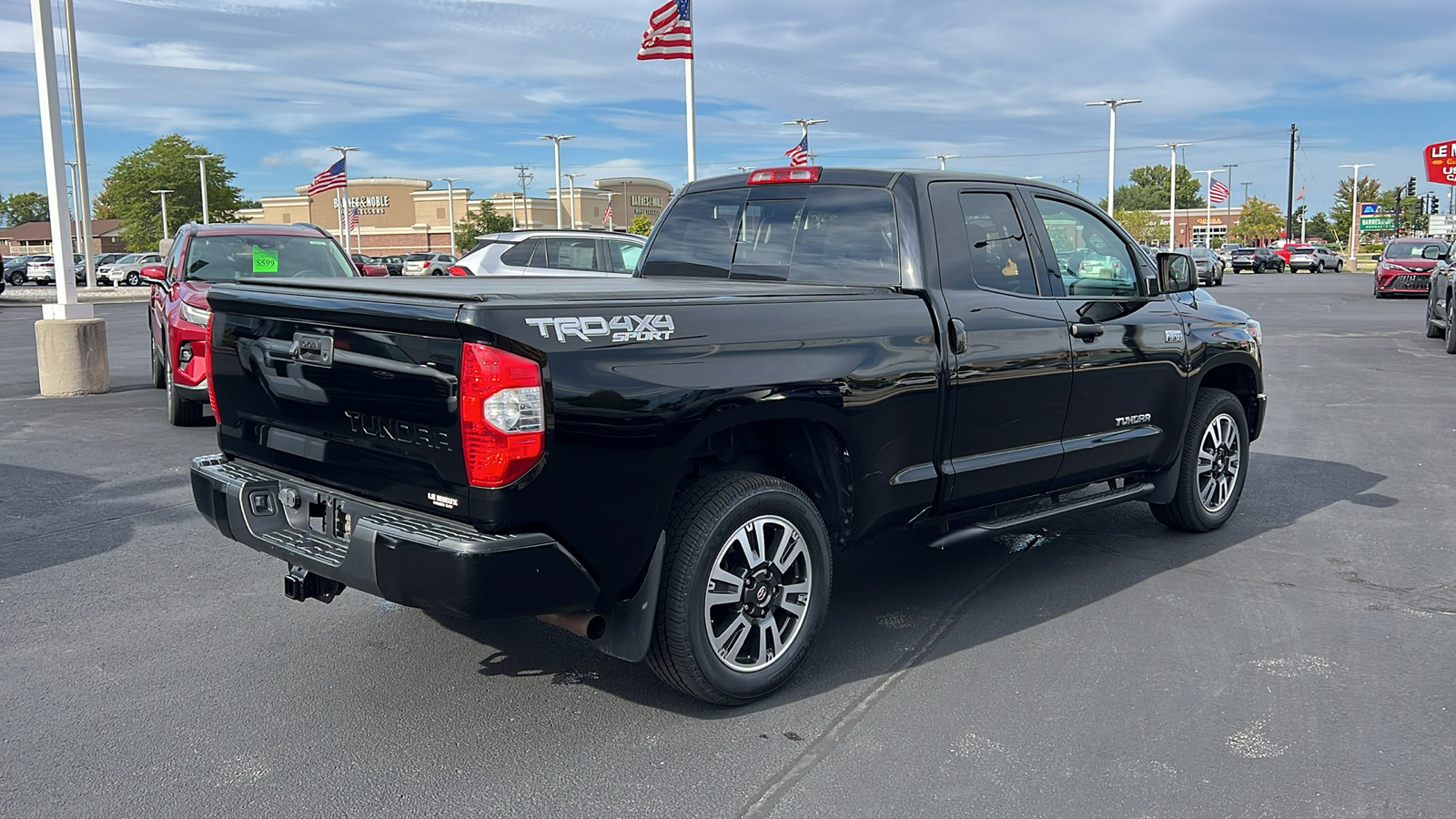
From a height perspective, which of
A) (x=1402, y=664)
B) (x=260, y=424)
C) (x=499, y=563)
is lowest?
(x=1402, y=664)

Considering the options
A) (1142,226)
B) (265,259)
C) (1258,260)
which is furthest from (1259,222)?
(265,259)

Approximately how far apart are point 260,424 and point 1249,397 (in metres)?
5.51

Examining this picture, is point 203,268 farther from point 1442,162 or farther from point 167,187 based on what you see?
point 167,187

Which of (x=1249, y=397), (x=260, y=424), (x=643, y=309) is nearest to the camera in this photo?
(x=643, y=309)

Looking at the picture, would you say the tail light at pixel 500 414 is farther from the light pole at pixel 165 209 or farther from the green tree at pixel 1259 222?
the green tree at pixel 1259 222

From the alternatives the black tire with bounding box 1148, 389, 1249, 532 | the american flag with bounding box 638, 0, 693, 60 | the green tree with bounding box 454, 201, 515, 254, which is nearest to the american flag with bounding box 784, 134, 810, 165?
the american flag with bounding box 638, 0, 693, 60

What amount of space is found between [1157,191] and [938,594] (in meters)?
176

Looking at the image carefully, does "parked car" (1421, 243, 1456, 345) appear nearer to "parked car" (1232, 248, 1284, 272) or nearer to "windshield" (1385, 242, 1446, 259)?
"windshield" (1385, 242, 1446, 259)

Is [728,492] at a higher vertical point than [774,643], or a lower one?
higher

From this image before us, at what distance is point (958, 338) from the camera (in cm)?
475

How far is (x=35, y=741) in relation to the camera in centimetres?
381

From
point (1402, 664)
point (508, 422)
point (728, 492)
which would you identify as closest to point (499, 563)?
point (508, 422)

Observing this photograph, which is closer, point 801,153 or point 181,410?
point 181,410

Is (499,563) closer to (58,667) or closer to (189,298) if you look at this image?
(58,667)
